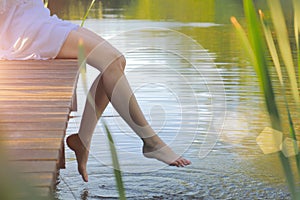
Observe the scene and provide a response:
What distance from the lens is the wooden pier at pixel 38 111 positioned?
187 cm

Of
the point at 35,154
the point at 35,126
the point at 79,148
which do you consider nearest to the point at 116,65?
the point at 79,148

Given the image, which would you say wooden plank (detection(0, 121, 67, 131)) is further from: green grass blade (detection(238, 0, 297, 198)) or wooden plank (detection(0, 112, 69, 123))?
green grass blade (detection(238, 0, 297, 198))

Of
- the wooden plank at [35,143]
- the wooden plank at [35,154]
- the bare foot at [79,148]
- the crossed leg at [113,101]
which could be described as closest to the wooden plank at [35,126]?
the wooden plank at [35,143]

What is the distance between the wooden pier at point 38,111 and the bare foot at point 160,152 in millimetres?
385

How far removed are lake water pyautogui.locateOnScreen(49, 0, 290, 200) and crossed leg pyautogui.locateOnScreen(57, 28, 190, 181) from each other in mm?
192

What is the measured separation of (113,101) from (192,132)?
1640mm

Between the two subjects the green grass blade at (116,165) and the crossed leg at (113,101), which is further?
the crossed leg at (113,101)

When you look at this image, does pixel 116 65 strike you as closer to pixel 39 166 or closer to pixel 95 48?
pixel 95 48

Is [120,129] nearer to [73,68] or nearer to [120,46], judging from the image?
[73,68]

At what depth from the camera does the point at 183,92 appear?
5.95 meters

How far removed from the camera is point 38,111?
257 centimetres

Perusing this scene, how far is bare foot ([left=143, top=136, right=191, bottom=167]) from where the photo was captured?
3.08 meters

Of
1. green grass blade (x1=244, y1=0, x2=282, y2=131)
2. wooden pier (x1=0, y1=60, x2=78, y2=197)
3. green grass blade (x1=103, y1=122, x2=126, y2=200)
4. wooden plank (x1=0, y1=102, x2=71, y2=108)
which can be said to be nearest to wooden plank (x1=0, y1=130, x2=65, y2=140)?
wooden pier (x1=0, y1=60, x2=78, y2=197)

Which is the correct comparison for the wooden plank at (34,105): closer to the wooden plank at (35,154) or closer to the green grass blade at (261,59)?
the wooden plank at (35,154)
